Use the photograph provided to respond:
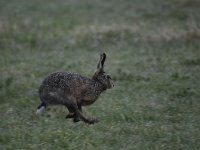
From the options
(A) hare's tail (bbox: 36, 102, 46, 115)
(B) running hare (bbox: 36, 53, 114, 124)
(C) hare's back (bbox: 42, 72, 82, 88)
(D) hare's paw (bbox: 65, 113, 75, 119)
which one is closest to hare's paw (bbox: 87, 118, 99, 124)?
(B) running hare (bbox: 36, 53, 114, 124)

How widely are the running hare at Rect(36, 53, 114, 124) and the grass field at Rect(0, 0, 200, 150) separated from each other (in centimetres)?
20

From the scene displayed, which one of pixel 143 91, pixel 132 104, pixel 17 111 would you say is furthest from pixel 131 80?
pixel 17 111

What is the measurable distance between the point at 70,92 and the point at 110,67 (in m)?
4.72

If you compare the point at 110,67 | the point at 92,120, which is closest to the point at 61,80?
the point at 92,120

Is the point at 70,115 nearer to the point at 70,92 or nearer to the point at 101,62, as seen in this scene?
the point at 70,92

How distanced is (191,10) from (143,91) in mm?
8620

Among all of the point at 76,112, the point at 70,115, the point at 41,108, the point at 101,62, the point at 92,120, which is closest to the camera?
the point at 76,112

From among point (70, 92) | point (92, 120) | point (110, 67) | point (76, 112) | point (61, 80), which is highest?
point (110, 67)

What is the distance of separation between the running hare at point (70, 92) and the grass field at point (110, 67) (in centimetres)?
20

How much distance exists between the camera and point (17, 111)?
9789 mm

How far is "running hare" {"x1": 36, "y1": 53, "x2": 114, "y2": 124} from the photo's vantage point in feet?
28.5

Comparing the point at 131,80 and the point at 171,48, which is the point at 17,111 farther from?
the point at 171,48

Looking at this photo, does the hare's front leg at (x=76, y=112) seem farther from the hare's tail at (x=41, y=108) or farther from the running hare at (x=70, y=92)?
the hare's tail at (x=41, y=108)

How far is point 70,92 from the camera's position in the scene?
28.7 feet
